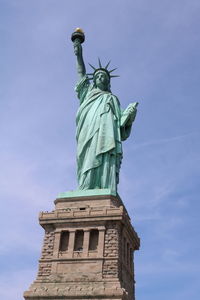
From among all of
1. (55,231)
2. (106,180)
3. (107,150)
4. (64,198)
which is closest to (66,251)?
(55,231)

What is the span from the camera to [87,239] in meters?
24.4

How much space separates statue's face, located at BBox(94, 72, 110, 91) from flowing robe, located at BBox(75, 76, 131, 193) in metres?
0.63

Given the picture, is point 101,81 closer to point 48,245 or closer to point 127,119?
point 127,119

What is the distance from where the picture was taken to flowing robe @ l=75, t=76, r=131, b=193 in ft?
89.9

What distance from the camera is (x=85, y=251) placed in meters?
24.2

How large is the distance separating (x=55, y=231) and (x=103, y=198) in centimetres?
329

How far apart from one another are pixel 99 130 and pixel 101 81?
16.0 feet

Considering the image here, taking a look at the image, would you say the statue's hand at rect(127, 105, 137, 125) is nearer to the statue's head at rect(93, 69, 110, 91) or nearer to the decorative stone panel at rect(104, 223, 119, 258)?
the statue's head at rect(93, 69, 110, 91)

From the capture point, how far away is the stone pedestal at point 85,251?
22.6 meters

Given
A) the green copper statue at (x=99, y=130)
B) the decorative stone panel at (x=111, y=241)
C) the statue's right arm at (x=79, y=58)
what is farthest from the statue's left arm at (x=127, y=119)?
the decorative stone panel at (x=111, y=241)

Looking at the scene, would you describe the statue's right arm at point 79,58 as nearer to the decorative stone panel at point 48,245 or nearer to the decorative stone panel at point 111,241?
the decorative stone panel at point 48,245

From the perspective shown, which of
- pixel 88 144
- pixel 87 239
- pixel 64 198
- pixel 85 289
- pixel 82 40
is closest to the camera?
pixel 85 289

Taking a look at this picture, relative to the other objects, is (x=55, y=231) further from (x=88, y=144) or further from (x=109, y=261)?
(x=88, y=144)

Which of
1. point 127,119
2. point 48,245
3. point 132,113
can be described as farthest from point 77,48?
point 48,245
